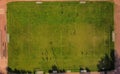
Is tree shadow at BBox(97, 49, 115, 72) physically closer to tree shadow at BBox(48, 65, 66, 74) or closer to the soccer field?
the soccer field

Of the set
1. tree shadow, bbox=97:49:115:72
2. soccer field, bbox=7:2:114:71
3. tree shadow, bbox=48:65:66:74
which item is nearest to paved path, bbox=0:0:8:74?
soccer field, bbox=7:2:114:71

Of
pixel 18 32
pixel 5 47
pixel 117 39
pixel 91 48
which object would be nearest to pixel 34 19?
pixel 18 32

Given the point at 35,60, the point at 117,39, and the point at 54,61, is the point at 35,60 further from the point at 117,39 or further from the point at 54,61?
the point at 117,39

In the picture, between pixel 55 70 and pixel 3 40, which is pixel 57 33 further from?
pixel 3 40

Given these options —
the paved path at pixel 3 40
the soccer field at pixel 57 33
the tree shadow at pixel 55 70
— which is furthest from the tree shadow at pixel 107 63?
the paved path at pixel 3 40

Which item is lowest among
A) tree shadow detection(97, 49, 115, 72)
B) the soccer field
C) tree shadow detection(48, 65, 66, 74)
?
tree shadow detection(48, 65, 66, 74)

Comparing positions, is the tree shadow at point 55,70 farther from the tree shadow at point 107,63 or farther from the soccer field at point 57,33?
the tree shadow at point 107,63

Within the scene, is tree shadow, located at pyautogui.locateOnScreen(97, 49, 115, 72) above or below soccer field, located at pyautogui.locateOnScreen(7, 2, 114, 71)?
below
